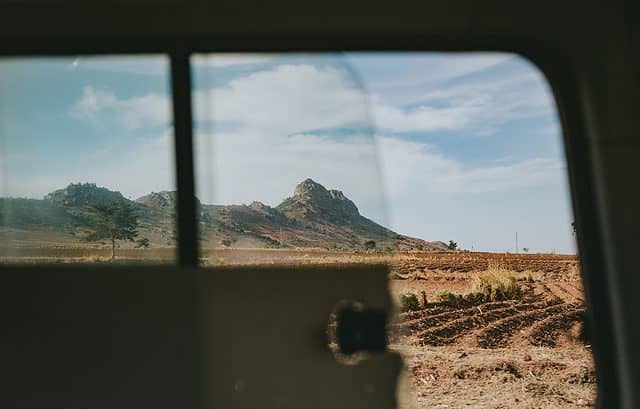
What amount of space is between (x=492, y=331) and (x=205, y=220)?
490 centimetres

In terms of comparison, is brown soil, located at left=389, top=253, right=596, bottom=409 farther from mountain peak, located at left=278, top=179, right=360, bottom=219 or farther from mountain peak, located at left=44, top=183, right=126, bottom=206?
mountain peak, located at left=44, top=183, right=126, bottom=206

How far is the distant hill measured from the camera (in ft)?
6.70

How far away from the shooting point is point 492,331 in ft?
20.8

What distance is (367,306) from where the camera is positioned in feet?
6.64

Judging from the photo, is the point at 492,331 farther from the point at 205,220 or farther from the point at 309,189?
the point at 205,220

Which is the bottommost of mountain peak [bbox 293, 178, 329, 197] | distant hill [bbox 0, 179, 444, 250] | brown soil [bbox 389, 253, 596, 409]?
brown soil [bbox 389, 253, 596, 409]

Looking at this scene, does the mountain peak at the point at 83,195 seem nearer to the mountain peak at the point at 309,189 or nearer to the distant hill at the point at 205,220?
the distant hill at the point at 205,220

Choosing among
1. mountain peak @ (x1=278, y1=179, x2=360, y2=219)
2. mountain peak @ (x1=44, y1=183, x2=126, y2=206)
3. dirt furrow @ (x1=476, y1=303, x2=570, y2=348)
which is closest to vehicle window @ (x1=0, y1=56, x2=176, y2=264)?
mountain peak @ (x1=44, y1=183, x2=126, y2=206)

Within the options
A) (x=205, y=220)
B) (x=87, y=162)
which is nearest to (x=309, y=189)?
(x=205, y=220)

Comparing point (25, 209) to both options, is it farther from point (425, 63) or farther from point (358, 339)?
point (425, 63)

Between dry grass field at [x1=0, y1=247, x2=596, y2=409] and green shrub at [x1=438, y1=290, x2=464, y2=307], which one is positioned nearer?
dry grass field at [x1=0, y1=247, x2=596, y2=409]

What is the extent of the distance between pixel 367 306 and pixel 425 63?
3.05ft

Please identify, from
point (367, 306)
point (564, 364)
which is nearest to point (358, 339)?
point (367, 306)

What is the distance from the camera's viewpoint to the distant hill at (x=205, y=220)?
80.4 inches
